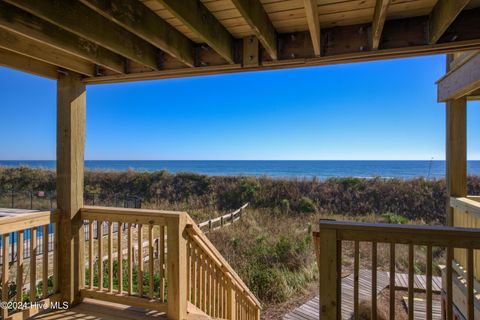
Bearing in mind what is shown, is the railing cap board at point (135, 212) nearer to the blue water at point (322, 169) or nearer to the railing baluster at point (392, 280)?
the railing baluster at point (392, 280)

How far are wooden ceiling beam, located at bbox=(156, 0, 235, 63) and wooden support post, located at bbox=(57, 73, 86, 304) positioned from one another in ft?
5.22

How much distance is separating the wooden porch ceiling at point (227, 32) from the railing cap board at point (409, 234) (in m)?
1.19

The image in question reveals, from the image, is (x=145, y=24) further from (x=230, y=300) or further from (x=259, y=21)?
(x=230, y=300)

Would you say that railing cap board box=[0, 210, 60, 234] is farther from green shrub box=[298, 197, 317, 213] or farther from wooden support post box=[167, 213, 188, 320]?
green shrub box=[298, 197, 317, 213]

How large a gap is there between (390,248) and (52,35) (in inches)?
103

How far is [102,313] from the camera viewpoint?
2334 millimetres

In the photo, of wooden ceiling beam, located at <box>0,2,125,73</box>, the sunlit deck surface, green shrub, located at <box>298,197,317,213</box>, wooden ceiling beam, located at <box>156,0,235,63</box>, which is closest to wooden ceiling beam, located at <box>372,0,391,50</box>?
wooden ceiling beam, located at <box>156,0,235,63</box>

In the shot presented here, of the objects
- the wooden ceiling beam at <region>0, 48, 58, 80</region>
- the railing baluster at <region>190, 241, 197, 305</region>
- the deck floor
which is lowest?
the deck floor

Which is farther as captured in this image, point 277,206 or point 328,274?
point 277,206

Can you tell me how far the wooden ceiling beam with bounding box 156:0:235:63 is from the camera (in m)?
1.45

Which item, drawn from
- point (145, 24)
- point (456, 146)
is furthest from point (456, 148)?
point (145, 24)

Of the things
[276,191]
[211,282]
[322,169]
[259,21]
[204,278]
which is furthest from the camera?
[322,169]

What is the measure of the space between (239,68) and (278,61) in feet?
1.12

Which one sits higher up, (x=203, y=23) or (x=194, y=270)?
(x=203, y=23)
